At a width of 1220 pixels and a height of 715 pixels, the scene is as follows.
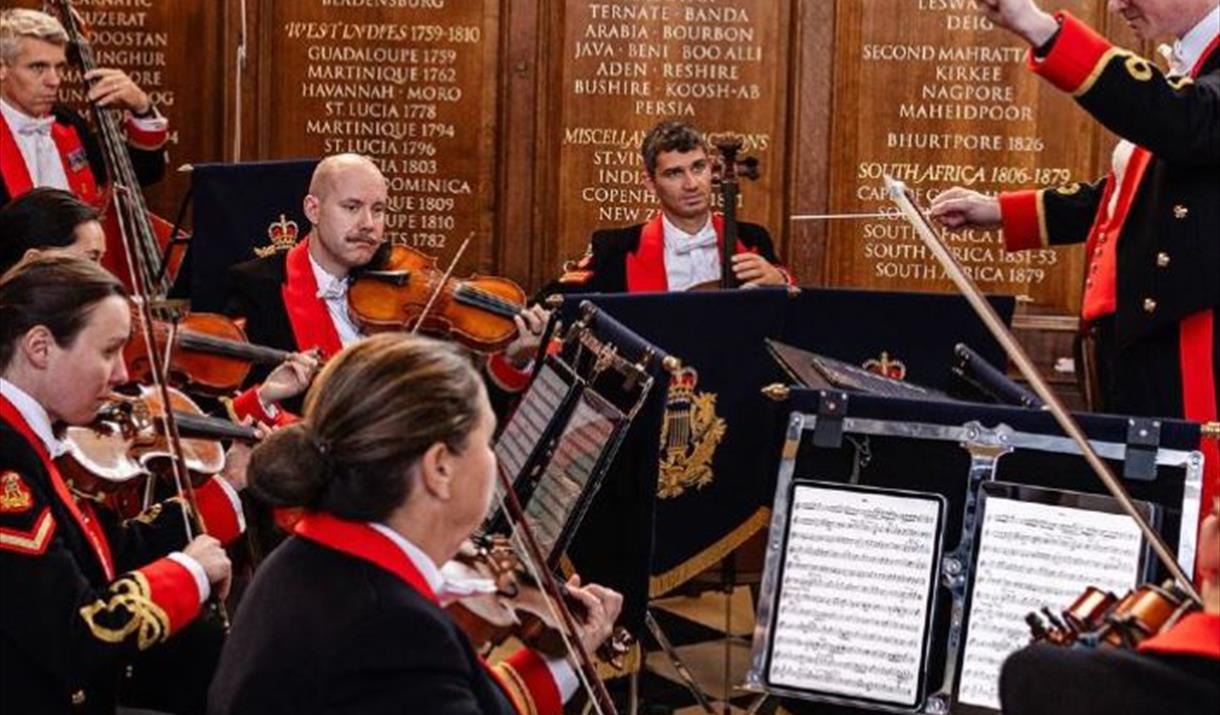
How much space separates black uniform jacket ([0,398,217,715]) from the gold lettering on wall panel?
3.83 m

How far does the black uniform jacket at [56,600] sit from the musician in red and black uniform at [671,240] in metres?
2.81

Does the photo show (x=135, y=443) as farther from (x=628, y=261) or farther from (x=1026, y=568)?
(x=628, y=261)

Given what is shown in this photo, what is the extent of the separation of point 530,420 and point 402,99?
126 inches

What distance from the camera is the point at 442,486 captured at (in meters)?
2.45

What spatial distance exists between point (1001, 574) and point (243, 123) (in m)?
4.31

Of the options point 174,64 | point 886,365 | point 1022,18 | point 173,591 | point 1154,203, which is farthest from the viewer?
point 174,64

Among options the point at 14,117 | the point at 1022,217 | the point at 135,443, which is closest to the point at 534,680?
the point at 135,443

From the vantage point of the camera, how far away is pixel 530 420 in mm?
4062

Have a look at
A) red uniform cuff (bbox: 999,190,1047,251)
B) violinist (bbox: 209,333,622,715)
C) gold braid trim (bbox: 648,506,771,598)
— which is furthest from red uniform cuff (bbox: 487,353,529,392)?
violinist (bbox: 209,333,622,715)

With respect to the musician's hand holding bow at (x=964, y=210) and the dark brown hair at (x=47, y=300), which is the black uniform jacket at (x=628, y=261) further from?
the dark brown hair at (x=47, y=300)

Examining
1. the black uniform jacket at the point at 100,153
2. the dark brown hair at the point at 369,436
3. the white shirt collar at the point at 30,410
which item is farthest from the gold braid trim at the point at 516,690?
the black uniform jacket at the point at 100,153

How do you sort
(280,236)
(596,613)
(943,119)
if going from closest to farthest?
(596,613), (280,236), (943,119)

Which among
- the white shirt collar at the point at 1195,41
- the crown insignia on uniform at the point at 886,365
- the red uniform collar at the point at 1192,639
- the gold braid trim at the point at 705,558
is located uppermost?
the white shirt collar at the point at 1195,41

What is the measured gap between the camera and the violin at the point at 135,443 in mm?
3607
